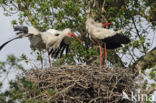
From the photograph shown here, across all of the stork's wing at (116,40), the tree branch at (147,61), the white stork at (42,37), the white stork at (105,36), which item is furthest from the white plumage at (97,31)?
the tree branch at (147,61)

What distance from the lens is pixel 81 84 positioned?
380 inches

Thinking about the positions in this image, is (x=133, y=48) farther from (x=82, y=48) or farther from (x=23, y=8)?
(x=23, y=8)

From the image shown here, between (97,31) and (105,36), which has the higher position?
(97,31)

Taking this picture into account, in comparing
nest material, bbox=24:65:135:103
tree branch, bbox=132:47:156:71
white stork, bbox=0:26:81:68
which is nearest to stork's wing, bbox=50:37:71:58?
white stork, bbox=0:26:81:68

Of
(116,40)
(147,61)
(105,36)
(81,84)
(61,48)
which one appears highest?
(105,36)

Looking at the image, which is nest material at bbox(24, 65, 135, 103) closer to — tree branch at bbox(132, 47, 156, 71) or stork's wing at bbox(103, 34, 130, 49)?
stork's wing at bbox(103, 34, 130, 49)

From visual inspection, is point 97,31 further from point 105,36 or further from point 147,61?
point 147,61

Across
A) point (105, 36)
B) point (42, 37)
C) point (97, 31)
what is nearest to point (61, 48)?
point (42, 37)

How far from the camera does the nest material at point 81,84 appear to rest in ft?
31.5

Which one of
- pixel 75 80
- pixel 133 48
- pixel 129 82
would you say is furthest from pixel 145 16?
pixel 75 80

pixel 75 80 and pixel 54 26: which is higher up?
pixel 54 26

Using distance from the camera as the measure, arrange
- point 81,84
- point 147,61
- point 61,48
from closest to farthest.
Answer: point 81,84 < point 61,48 < point 147,61

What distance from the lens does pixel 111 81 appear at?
992cm

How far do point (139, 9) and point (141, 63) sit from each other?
2088 mm
